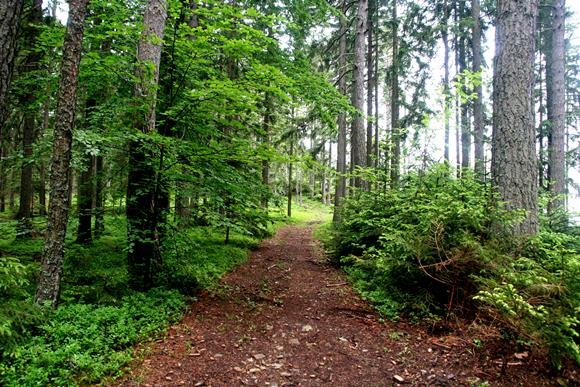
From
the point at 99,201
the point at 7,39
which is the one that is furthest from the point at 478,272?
the point at 99,201

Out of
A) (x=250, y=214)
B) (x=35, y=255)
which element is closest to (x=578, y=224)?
(x=250, y=214)

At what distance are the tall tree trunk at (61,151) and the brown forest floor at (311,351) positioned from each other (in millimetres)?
1603

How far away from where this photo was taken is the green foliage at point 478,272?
3.39 meters

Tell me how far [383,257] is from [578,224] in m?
4.77

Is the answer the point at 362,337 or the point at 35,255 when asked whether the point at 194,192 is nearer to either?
the point at 362,337

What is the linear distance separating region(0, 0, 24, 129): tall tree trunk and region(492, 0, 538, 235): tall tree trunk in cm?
745

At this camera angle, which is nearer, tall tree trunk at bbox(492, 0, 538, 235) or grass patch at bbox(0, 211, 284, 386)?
grass patch at bbox(0, 211, 284, 386)

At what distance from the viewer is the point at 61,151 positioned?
4273 millimetres

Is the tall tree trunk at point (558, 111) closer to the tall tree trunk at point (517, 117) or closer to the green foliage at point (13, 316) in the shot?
the tall tree trunk at point (517, 117)

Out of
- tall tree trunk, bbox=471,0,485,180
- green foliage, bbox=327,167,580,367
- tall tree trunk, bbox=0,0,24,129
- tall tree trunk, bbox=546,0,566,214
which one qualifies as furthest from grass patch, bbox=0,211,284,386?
tall tree trunk, bbox=471,0,485,180

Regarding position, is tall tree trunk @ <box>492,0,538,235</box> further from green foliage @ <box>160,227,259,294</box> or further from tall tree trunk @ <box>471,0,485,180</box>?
tall tree trunk @ <box>471,0,485,180</box>

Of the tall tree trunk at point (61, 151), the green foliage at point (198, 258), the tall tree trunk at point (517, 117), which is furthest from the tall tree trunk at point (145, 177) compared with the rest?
the tall tree trunk at point (517, 117)

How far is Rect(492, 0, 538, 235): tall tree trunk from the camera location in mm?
5797

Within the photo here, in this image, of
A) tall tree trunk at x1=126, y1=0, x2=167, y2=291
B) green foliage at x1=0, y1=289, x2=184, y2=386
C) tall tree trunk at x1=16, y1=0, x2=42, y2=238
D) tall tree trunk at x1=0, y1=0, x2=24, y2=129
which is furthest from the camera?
tall tree trunk at x1=16, y1=0, x2=42, y2=238
